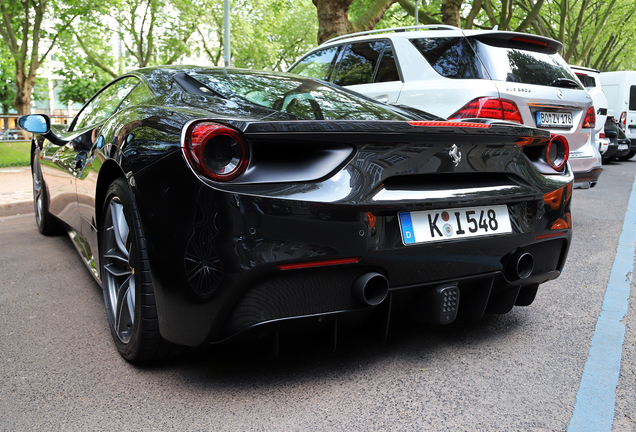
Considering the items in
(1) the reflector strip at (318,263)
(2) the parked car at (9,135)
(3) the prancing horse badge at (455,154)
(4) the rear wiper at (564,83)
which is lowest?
(2) the parked car at (9,135)

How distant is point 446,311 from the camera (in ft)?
7.89

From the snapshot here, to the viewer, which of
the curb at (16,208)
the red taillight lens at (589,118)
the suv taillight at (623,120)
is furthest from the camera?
the suv taillight at (623,120)

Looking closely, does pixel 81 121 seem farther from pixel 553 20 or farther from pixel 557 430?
pixel 553 20

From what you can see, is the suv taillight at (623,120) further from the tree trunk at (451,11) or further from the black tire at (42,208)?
the black tire at (42,208)

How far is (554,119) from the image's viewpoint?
5293 mm

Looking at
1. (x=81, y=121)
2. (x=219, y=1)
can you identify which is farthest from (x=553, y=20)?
(x=81, y=121)

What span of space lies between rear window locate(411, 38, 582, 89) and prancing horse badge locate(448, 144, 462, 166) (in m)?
2.79

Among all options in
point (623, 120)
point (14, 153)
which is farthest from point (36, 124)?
point (623, 120)

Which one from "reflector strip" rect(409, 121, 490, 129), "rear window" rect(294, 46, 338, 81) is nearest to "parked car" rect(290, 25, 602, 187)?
"rear window" rect(294, 46, 338, 81)

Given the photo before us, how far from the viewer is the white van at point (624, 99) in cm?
1848

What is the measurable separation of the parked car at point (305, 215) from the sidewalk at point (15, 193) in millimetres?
4820

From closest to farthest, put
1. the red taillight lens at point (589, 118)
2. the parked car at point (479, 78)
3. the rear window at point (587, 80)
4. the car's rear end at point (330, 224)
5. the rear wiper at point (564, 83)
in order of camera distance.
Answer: the car's rear end at point (330, 224)
the parked car at point (479, 78)
the rear wiper at point (564, 83)
the red taillight lens at point (589, 118)
the rear window at point (587, 80)

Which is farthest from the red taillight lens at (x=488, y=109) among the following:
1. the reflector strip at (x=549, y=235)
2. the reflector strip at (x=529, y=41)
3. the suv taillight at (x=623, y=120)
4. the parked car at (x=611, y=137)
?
the suv taillight at (x=623, y=120)

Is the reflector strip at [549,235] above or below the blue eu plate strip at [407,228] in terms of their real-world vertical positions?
below
